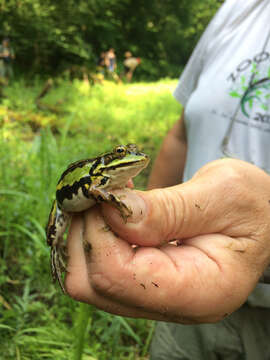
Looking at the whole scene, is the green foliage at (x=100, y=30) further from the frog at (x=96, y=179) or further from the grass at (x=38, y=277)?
the frog at (x=96, y=179)

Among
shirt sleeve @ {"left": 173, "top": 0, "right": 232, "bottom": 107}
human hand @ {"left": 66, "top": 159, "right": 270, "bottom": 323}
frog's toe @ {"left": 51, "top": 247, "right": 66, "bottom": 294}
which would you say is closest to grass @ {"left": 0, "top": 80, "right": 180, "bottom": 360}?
frog's toe @ {"left": 51, "top": 247, "right": 66, "bottom": 294}

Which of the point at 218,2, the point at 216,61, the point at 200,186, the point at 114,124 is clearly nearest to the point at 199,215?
the point at 200,186

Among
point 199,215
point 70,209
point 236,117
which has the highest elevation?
point 236,117

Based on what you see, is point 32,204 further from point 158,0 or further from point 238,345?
point 158,0

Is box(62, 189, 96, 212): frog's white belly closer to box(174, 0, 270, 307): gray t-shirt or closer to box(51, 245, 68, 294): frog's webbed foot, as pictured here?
box(51, 245, 68, 294): frog's webbed foot

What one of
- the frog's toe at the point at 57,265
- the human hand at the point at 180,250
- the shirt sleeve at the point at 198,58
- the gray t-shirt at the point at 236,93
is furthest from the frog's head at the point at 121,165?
the shirt sleeve at the point at 198,58

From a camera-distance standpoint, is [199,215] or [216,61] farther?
[216,61]

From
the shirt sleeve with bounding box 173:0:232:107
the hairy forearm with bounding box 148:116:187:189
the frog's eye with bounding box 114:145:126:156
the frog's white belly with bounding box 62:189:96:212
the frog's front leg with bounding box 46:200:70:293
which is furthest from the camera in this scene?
the hairy forearm with bounding box 148:116:187:189
